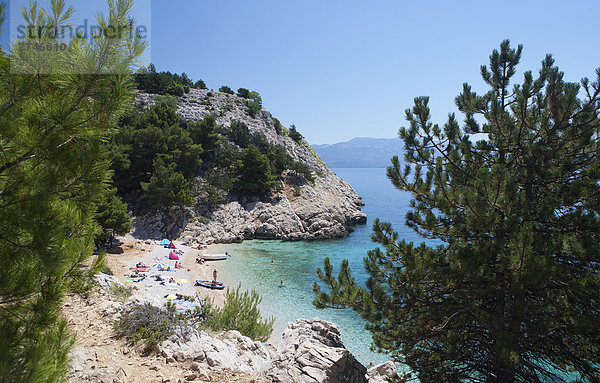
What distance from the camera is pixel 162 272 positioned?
58.6ft

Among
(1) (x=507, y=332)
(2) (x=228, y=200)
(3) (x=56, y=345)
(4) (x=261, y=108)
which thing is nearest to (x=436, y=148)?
(1) (x=507, y=332)

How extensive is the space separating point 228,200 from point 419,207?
95.8ft

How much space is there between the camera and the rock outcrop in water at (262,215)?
2820 centimetres

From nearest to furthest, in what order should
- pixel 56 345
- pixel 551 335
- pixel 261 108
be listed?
pixel 56 345
pixel 551 335
pixel 261 108

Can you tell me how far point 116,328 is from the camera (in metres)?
6.04

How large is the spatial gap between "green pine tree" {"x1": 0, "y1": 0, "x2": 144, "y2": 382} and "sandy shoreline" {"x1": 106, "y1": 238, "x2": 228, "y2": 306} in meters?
11.1

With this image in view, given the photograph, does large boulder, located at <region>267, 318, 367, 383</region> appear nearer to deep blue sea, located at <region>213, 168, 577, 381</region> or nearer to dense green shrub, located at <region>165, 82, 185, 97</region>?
deep blue sea, located at <region>213, 168, 577, 381</region>

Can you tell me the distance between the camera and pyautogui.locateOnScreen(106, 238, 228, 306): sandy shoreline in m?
14.9

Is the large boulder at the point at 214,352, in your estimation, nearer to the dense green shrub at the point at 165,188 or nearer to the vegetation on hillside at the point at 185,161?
the vegetation on hillside at the point at 185,161

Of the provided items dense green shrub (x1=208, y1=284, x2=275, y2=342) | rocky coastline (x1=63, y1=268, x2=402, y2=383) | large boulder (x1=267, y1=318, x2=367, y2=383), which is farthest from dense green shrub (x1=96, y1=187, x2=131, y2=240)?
large boulder (x1=267, y1=318, x2=367, y2=383)

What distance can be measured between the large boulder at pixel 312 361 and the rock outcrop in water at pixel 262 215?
21.5 meters

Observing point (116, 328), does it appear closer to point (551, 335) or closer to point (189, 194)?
point (551, 335)

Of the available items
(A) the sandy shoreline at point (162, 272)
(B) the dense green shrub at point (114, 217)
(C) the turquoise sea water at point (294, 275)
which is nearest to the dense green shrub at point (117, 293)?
(A) the sandy shoreline at point (162, 272)

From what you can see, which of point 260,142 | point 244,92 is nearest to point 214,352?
point 260,142
